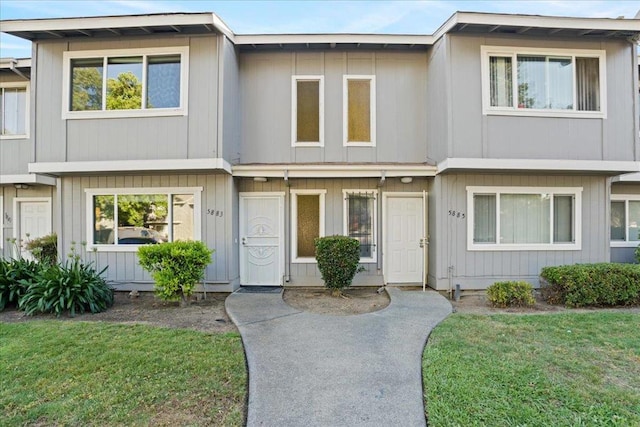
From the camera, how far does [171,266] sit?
21.3ft

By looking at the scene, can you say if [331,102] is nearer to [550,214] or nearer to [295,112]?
[295,112]

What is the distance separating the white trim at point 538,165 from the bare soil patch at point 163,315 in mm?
5717

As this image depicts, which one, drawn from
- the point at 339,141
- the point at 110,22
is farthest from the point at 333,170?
the point at 110,22

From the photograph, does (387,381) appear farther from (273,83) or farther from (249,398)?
(273,83)

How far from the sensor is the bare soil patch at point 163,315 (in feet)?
18.5

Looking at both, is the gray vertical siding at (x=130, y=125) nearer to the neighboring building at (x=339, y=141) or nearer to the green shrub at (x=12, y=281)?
the neighboring building at (x=339, y=141)

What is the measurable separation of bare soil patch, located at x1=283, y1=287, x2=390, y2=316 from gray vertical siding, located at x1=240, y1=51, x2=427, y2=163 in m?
3.30

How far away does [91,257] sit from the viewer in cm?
820

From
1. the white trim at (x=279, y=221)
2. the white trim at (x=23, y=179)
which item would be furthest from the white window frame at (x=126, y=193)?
the white trim at (x=23, y=179)

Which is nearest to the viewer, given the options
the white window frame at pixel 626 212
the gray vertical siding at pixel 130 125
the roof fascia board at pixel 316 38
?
the gray vertical siding at pixel 130 125

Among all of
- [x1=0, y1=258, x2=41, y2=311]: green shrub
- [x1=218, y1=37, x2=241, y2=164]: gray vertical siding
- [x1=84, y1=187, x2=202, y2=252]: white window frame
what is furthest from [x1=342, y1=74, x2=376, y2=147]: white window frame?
[x1=0, y1=258, x2=41, y2=311]: green shrub

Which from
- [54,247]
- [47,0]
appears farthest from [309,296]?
[47,0]

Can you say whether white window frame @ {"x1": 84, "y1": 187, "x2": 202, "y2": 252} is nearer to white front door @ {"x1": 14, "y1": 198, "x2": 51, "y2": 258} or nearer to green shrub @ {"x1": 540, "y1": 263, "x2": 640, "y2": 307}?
white front door @ {"x1": 14, "y1": 198, "x2": 51, "y2": 258}

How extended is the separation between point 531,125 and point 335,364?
275 inches
